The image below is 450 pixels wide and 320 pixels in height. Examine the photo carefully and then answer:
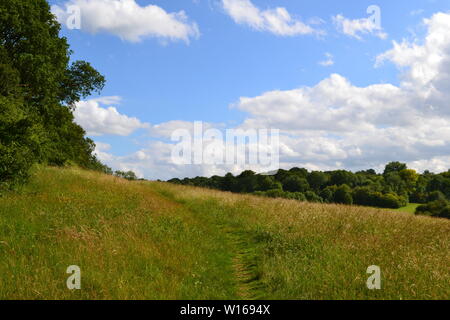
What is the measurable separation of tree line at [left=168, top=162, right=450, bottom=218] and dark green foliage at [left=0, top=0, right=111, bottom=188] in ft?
160

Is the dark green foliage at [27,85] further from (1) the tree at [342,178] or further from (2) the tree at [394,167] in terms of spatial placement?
(2) the tree at [394,167]

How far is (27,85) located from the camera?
730 inches

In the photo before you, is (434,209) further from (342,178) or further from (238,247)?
(238,247)

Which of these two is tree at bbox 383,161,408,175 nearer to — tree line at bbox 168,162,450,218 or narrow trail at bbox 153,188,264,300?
tree line at bbox 168,162,450,218

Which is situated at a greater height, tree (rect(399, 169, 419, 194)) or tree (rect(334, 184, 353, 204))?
tree (rect(399, 169, 419, 194))

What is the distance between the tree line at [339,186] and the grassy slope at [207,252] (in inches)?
2183

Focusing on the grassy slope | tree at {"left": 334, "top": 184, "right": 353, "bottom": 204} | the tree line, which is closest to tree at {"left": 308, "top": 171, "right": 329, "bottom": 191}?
the tree line

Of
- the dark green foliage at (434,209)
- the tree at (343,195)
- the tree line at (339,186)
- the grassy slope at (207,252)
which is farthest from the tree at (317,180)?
the grassy slope at (207,252)

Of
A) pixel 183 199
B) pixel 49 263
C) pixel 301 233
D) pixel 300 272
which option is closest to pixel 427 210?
pixel 183 199

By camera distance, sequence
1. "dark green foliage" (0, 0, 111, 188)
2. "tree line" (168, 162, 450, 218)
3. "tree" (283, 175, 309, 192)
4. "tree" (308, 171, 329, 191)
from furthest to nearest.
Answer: "tree" (308, 171, 329, 191)
"tree" (283, 175, 309, 192)
"tree line" (168, 162, 450, 218)
"dark green foliage" (0, 0, 111, 188)

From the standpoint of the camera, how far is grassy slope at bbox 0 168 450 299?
22.1 feet
